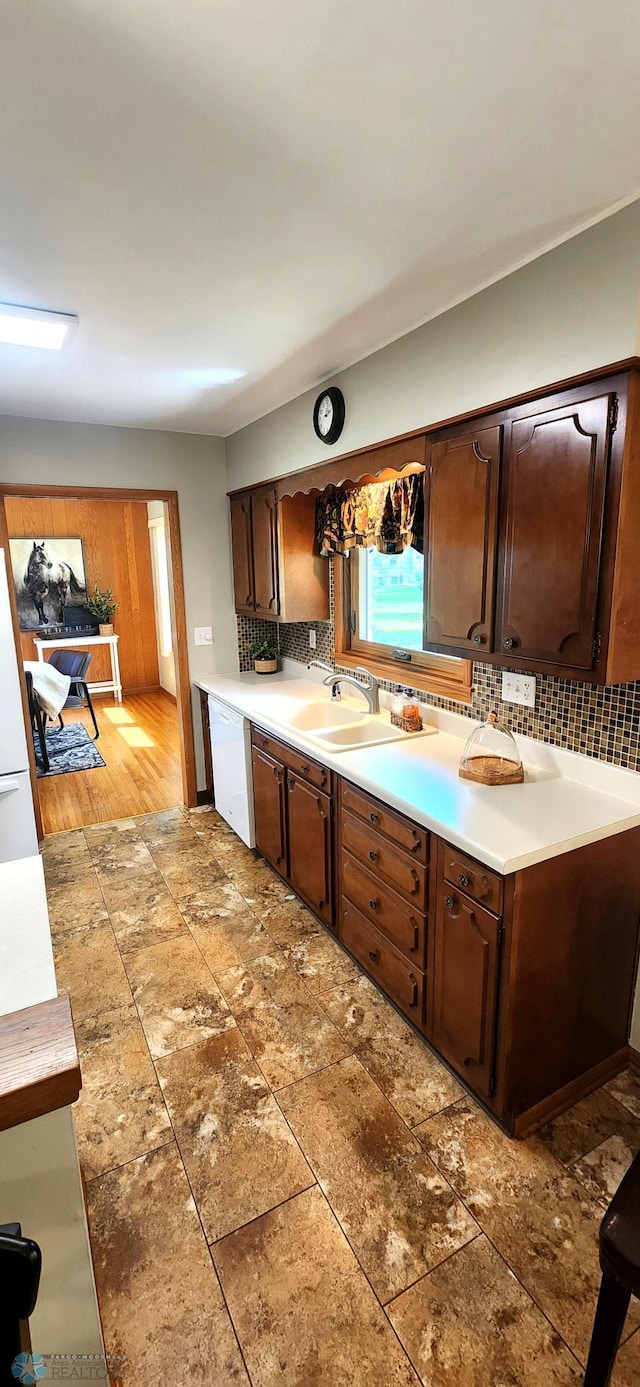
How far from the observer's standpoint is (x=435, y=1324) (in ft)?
4.37

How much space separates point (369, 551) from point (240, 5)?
2.26 m

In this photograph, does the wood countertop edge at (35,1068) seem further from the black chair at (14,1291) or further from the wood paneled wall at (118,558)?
the wood paneled wall at (118,558)

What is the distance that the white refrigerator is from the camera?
9.01 ft

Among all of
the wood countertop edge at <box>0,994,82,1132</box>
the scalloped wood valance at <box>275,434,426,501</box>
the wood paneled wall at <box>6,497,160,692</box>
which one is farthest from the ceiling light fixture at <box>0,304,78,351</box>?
the wood paneled wall at <box>6,497,160,692</box>

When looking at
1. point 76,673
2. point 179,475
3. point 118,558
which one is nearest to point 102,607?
point 118,558

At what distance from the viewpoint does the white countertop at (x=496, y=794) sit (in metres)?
1.62

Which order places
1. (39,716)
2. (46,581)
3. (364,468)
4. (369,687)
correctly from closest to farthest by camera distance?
(364,468)
(369,687)
(39,716)
(46,581)

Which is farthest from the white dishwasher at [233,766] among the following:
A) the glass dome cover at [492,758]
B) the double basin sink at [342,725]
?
the glass dome cover at [492,758]

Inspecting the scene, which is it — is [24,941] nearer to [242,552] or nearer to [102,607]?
[242,552]

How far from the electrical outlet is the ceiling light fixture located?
191 cm

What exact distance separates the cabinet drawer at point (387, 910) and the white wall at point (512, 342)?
1588 millimetres

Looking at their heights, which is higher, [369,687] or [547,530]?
[547,530]

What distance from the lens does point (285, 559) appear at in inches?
131

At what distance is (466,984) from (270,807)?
59.3 inches
